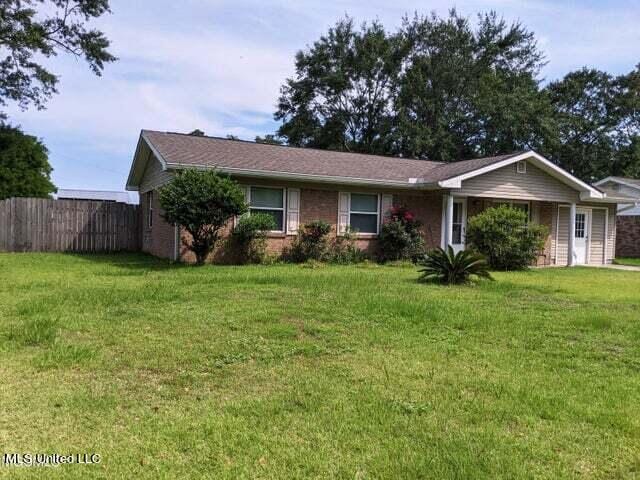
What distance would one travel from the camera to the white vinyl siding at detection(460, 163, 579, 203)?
52.3 feet

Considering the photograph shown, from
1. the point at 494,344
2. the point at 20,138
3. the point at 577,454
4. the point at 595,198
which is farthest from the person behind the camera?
the point at 20,138

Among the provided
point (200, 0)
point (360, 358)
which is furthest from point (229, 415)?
point (200, 0)

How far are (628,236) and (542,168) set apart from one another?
11.4m

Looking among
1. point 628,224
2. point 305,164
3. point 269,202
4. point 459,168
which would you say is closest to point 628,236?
point 628,224

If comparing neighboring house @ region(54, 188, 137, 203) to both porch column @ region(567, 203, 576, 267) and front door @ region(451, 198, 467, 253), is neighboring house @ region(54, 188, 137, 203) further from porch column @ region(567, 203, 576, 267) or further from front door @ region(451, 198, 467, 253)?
porch column @ region(567, 203, 576, 267)

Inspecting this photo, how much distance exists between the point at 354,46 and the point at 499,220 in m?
24.1

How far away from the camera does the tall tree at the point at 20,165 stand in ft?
Answer: 83.6

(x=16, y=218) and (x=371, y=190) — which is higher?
(x=371, y=190)

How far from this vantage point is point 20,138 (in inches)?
1038

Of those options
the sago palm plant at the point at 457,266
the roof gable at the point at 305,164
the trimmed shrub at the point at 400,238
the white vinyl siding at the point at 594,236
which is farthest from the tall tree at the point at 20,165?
the white vinyl siding at the point at 594,236

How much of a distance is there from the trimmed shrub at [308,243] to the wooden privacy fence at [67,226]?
6.90 metres

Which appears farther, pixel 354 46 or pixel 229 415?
pixel 354 46

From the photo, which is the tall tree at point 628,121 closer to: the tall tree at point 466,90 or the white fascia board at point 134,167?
the tall tree at point 466,90

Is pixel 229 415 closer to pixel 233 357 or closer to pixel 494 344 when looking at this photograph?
pixel 233 357
